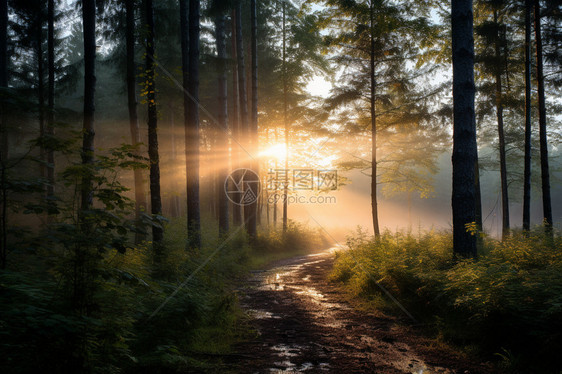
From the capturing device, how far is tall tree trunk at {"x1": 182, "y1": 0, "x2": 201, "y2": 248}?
1062 cm

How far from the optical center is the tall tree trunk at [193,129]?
10625 mm

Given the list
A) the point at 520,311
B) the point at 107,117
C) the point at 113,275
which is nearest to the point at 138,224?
the point at 113,275

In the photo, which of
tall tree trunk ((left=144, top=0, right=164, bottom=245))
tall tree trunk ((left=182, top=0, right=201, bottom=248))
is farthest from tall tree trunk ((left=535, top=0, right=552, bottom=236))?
tall tree trunk ((left=144, top=0, right=164, bottom=245))

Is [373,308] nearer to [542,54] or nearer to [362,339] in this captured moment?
[362,339]

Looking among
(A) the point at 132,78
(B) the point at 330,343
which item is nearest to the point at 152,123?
(A) the point at 132,78

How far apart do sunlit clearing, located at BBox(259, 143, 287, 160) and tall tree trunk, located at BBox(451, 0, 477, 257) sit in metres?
17.8

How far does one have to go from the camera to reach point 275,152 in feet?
86.8

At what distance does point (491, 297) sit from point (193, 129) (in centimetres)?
945

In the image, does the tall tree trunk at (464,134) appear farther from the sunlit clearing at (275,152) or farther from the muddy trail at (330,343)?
the sunlit clearing at (275,152)

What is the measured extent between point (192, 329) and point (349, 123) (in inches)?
462

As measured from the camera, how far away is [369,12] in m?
12.8

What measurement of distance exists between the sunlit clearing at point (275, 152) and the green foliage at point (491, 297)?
17568 millimetres

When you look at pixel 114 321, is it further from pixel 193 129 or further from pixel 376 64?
pixel 376 64

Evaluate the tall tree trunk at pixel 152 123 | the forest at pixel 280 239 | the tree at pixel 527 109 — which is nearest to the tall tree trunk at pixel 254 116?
the forest at pixel 280 239
